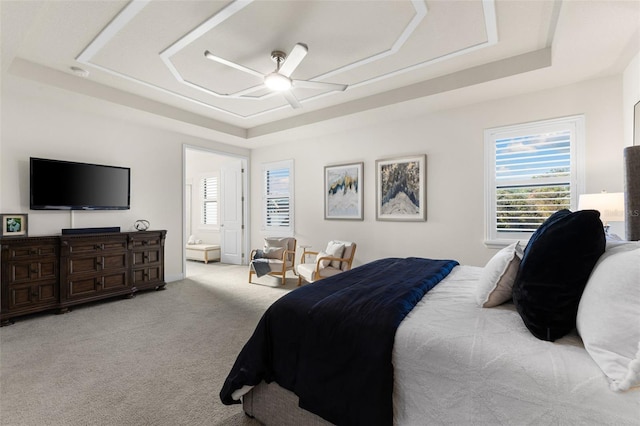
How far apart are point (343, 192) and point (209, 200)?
4295 millimetres

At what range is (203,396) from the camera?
1.98 metres

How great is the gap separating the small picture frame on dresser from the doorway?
8.43ft

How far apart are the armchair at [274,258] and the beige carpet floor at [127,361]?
74 centimetres

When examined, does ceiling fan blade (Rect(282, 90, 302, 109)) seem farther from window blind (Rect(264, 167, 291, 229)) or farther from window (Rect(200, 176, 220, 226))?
window (Rect(200, 176, 220, 226))

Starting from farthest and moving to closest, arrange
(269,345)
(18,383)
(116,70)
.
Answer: (116,70)
(18,383)
(269,345)

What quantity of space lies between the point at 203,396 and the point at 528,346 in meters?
1.92

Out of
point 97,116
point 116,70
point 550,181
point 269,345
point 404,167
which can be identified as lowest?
point 269,345

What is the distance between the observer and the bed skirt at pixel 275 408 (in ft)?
5.05

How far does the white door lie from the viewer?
6824 mm

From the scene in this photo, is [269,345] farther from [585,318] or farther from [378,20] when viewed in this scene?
[378,20]

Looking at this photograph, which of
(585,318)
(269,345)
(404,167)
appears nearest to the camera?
(585,318)

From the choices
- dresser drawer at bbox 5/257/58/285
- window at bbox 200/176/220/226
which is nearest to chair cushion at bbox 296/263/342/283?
dresser drawer at bbox 5/257/58/285

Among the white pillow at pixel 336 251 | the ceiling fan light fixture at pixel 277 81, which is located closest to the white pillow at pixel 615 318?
the ceiling fan light fixture at pixel 277 81

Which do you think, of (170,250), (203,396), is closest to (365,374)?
(203,396)
